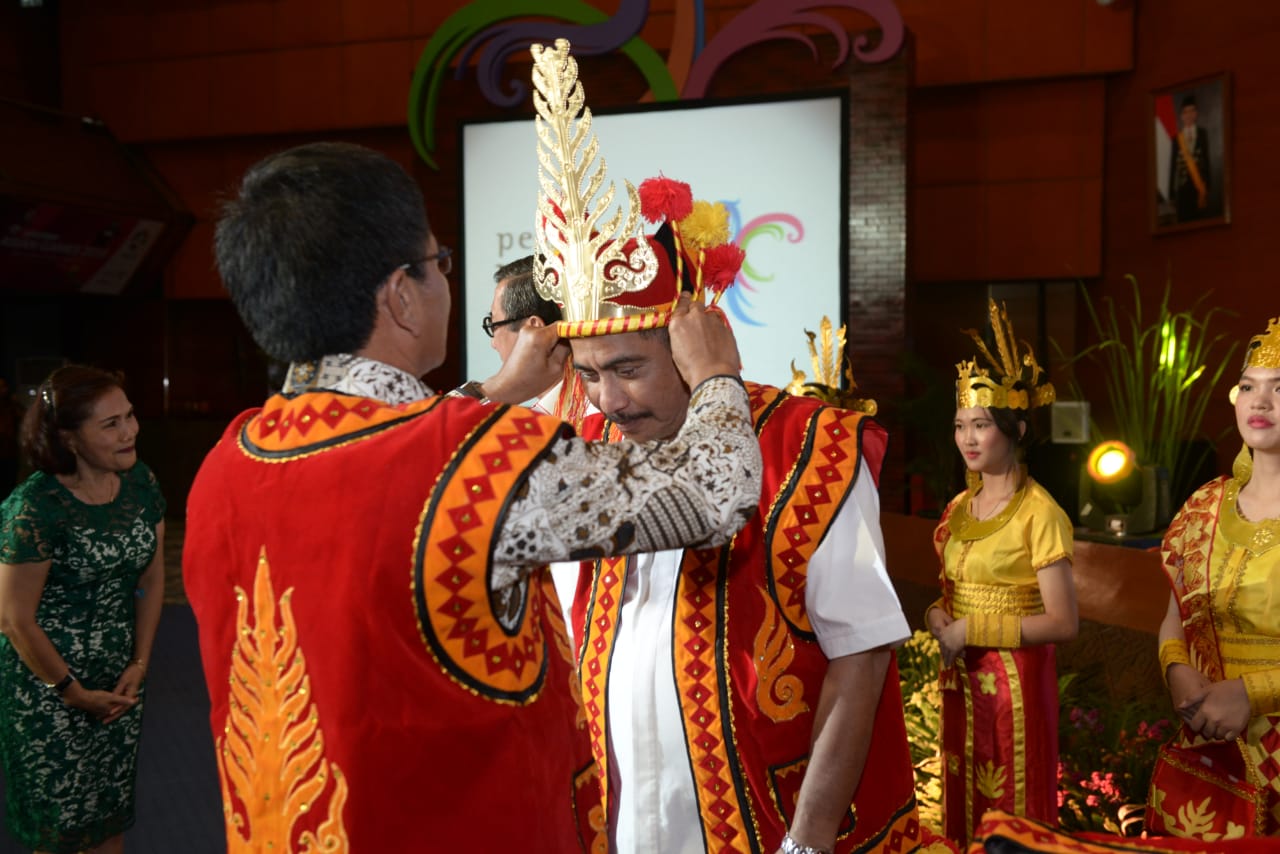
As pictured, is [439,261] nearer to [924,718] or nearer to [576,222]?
[576,222]

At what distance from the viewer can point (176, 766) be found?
13.5ft

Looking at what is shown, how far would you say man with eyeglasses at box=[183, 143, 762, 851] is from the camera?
981mm

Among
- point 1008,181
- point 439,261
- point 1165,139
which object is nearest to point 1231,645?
point 439,261

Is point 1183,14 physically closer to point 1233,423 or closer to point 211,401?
point 1233,423

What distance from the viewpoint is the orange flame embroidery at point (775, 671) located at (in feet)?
4.56

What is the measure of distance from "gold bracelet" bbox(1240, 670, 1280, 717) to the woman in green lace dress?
2525 millimetres

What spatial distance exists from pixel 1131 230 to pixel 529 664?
8.13 meters

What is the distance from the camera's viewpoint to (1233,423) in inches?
269

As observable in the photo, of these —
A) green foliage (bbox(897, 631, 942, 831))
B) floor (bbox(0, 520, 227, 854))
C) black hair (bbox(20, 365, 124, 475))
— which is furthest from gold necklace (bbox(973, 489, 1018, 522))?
floor (bbox(0, 520, 227, 854))

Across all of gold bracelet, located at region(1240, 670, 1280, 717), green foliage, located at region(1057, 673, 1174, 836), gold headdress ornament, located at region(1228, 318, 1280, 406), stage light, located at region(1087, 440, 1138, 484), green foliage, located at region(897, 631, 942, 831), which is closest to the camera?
gold bracelet, located at region(1240, 670, 1280, 717)

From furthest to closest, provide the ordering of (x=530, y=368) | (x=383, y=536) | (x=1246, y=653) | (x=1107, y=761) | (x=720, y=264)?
(x=1107, y=761), (x=1246, y=653), (x=530, y=368), (x=720, y=264), (x=383, y=536)

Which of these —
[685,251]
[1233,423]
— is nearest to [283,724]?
[685,251]

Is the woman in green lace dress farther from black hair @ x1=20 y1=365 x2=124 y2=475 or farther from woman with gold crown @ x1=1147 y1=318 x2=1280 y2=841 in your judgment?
woman with gold crown @ x1=1147 y1=318 x2=1280 y2=841

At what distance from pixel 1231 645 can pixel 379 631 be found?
1.86m
